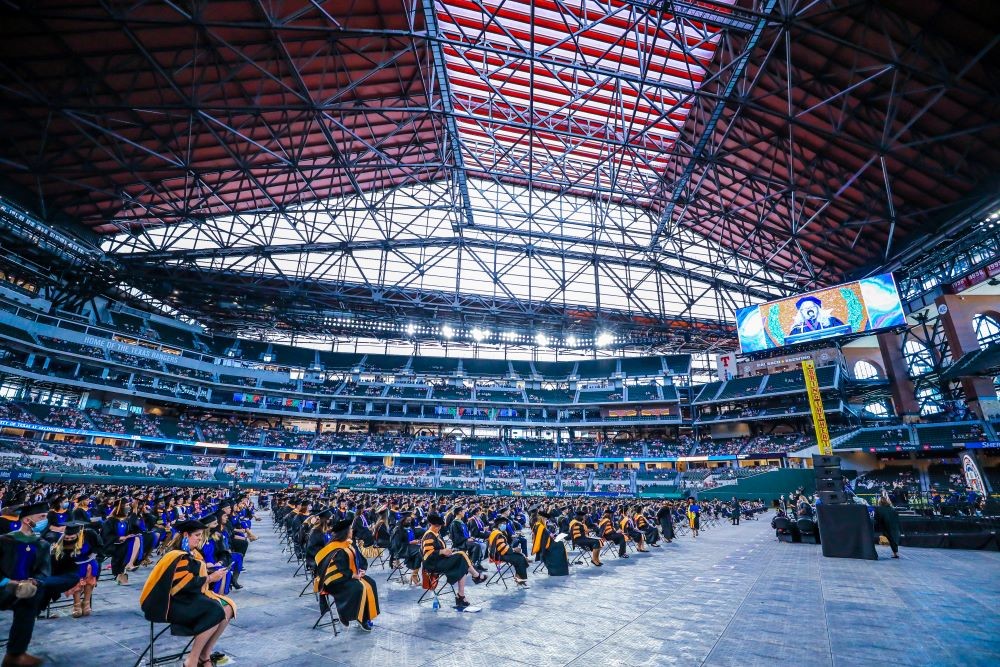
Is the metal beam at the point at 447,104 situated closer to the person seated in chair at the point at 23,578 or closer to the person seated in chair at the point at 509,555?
the person seated in chair at the point at 509,555

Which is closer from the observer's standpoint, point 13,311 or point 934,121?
point 934,121

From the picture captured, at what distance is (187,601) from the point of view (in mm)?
4301

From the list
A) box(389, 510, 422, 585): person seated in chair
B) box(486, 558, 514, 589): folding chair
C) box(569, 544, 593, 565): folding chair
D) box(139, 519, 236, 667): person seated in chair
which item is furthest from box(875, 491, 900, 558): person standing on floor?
box(139, 519, 236, 667): person seated in chair

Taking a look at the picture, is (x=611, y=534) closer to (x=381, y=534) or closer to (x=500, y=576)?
(x=500, y=576)

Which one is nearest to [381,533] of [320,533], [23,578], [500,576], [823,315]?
[500,576]

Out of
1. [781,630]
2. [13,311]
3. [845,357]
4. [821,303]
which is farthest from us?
[845,357]

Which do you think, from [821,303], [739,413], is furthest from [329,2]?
[739,413]

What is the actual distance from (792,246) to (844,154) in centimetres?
1023

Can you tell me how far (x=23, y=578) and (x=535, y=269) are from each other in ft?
115

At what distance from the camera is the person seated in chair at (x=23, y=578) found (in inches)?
163

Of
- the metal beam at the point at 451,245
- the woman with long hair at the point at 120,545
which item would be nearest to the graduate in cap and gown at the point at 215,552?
the woman with long hair at the point at 120,545

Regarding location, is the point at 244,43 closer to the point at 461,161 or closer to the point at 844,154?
the point at 461,161

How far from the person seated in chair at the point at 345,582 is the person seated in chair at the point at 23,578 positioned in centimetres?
260

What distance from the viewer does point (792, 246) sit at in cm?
3250
